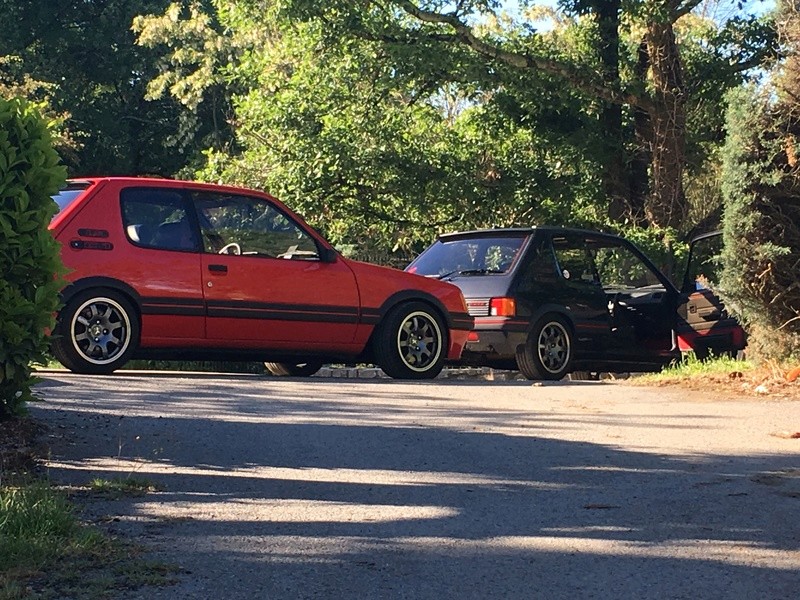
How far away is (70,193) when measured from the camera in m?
11.7

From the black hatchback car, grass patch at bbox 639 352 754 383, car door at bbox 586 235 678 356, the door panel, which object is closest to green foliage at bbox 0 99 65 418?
the door panel

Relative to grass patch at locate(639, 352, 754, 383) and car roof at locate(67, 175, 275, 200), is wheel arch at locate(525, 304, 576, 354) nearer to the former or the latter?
grass patch at locate(639, 352, 754, 383)

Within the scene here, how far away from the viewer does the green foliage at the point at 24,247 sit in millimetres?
7137

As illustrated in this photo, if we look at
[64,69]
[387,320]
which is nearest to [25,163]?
[387,320]

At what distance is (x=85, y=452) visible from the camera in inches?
289

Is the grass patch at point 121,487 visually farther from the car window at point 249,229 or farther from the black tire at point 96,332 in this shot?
the car window at point 249,229

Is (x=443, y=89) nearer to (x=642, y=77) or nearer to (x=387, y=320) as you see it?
(x=642, y=77)

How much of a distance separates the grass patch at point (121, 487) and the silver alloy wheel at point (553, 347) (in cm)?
772

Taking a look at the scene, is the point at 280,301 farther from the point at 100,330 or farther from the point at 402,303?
the point at 100,330

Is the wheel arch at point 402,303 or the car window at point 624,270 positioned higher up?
the car window at point 624,270

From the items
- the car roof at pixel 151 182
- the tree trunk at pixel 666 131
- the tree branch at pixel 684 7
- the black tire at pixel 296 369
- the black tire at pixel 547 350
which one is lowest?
the black tire at pixel 296 369

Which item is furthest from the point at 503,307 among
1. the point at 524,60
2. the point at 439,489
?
Result: the point at 524,60

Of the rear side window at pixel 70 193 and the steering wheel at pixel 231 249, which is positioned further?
the steering wheel at pixel 231 249

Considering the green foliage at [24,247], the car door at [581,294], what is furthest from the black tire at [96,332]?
the car door at [581,294]
